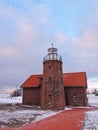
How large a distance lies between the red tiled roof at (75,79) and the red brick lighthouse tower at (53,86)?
552 centimetres

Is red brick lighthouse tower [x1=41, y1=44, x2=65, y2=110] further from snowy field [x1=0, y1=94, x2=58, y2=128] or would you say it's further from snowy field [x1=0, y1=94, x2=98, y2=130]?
snowy field [x1=0, y1=94, x2=98, y2=130]

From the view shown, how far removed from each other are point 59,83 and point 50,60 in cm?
406

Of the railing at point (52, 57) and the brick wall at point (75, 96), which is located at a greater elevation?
the railing at point (52, 57)

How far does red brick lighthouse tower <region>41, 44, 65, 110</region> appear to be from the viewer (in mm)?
31652

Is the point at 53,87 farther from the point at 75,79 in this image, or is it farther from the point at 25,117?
the point at 25,117

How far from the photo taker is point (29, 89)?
38.5 metres

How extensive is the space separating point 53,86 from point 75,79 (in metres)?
8.06

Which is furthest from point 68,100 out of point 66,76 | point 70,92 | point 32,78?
point 32,78

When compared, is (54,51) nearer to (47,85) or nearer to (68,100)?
(47,85)

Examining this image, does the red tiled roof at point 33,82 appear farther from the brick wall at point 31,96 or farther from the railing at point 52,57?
the railing at point 52,57

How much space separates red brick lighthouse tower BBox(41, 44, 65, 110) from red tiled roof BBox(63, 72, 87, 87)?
5.52 m

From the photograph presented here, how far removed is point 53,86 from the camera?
31.8 metres

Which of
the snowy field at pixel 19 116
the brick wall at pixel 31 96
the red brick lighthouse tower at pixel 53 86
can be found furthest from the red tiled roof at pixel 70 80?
the snowy field at pixel 19 116

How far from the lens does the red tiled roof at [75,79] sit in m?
37.0
